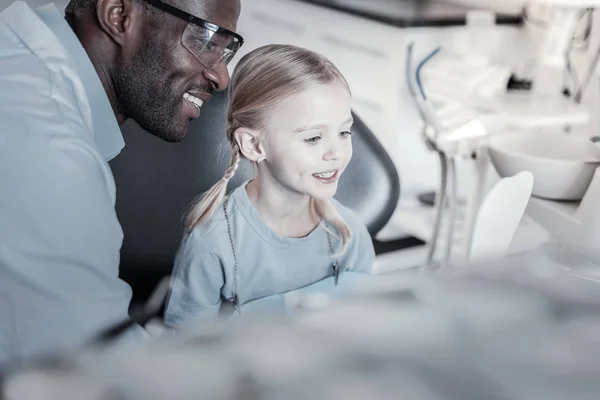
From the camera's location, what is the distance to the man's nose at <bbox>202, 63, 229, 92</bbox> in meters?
0.68

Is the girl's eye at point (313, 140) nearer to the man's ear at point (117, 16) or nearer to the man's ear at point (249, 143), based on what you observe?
the man's ear at point (249, 143)

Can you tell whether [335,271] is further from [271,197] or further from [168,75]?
[168,75]

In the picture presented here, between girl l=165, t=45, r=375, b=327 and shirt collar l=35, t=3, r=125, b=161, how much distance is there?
11 cm

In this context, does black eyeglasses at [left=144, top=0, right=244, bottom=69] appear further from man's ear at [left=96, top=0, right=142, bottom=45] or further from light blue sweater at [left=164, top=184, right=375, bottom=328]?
light blue sweater at [left=164, top=184, right=375, bottom=328]

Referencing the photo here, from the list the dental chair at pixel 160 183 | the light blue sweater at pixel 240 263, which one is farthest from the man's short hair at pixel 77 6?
the light blue sweater at pixel 240 263

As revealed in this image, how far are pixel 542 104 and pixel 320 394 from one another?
81 centimetres

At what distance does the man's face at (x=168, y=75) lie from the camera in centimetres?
66

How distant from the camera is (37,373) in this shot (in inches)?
13.5

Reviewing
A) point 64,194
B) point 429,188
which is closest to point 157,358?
point 64,194

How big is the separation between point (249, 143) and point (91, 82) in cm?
16

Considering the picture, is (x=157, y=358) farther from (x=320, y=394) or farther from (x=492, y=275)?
(x=492, y=275)

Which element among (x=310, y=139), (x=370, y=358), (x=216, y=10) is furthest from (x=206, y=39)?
(x=370, y=358)

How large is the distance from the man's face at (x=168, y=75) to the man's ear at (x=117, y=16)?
13 millimetres

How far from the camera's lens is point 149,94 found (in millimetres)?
685
